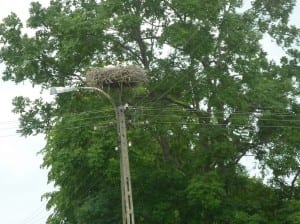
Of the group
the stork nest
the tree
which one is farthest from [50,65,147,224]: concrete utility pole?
the tree

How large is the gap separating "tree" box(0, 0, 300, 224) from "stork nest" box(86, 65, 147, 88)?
2.89 metres

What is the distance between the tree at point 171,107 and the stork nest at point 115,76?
2.89 meters

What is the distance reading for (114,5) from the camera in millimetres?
26562

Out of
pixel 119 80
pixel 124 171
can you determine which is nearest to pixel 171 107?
pixel 119 80

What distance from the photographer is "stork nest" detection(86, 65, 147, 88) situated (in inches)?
875

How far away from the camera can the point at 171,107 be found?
27.8 meters

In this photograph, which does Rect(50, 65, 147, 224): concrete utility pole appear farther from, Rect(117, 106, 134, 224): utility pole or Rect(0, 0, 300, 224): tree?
Rect(0, 0, 300, 224): tree

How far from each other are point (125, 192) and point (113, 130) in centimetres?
741

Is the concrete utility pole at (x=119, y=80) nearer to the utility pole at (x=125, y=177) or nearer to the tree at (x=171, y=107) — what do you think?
the utility pole at (x=125, y=177)

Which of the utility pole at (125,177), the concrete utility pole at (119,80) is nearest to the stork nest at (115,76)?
the concrete utility pole at (119,80)

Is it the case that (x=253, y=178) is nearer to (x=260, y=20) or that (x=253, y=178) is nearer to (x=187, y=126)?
(x=187, y=126)

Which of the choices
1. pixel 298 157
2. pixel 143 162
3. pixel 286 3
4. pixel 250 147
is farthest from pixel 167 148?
pixel 286 3

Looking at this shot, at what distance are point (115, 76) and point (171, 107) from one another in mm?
5975

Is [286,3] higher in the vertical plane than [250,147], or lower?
higher
